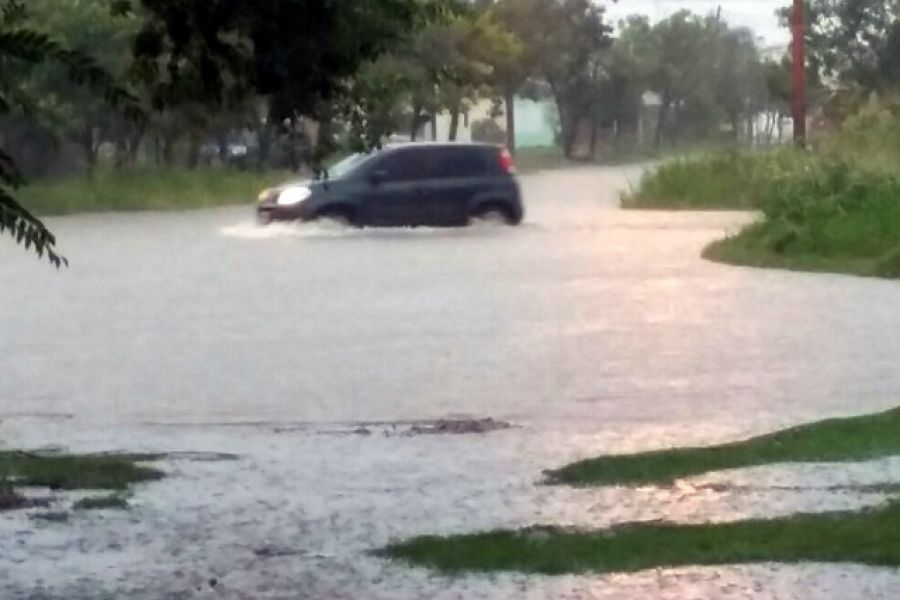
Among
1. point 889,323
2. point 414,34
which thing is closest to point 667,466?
point 414,34

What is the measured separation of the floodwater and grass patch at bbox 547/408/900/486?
0.32 m

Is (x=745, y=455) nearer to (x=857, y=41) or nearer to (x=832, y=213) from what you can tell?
(x=832, y=213)

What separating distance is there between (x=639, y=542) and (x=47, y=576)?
2.36m

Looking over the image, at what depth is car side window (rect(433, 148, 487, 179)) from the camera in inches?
1409

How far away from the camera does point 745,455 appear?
36.5 ft

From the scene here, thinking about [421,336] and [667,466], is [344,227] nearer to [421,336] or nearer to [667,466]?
[421,336]

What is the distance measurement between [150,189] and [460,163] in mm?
12919

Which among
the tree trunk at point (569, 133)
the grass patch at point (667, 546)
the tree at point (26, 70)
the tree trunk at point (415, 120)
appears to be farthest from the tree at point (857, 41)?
the tree at point (26, 70)

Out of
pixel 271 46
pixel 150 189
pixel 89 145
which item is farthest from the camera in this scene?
pixel 89 145

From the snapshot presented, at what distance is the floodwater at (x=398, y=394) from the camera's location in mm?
8375

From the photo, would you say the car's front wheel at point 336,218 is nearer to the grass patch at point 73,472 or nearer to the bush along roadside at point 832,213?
the bush along roadside at point 832,213

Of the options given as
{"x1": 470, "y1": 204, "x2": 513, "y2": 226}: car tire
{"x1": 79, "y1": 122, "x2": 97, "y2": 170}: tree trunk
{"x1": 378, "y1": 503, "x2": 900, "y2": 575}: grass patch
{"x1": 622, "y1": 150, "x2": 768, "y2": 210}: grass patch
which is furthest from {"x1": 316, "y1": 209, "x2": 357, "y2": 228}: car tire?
{"x1": 378, "y1": 503, "x2": 900, "y2": 575}: grass patch

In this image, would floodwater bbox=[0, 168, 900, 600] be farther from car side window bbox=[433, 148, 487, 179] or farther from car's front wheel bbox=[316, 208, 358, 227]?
car side window bbox=[433, 148, 487, 179]

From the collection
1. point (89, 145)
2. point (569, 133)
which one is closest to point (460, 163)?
point (89, 145)
